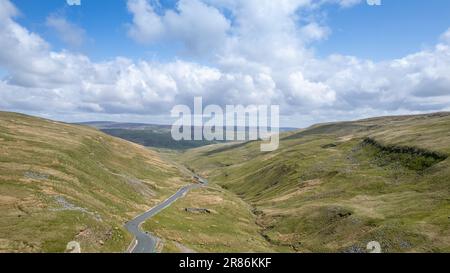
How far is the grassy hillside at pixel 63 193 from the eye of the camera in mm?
67062

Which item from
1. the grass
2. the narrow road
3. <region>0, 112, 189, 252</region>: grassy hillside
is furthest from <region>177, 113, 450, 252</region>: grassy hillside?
<region>0, 112, 189, 252</region>: grassy hillside

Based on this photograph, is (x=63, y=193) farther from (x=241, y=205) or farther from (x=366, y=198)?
(x=366, y=198)

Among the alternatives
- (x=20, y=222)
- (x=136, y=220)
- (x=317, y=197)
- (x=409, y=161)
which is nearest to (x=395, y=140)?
(x=409, y=161)

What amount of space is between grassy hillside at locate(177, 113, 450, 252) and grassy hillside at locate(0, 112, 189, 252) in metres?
42.4

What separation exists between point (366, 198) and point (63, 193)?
8296 centimetres

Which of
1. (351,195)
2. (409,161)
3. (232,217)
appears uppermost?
(409,161)

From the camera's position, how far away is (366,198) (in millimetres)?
111500

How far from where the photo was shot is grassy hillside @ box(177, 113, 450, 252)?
7911 centimetres

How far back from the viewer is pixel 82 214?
261ft

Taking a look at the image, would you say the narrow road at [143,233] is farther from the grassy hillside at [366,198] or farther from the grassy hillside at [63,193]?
the grassy hillside at [366,198]

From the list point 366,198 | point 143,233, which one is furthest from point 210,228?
point 366,198

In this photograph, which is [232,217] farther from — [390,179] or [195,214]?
[390,179]
